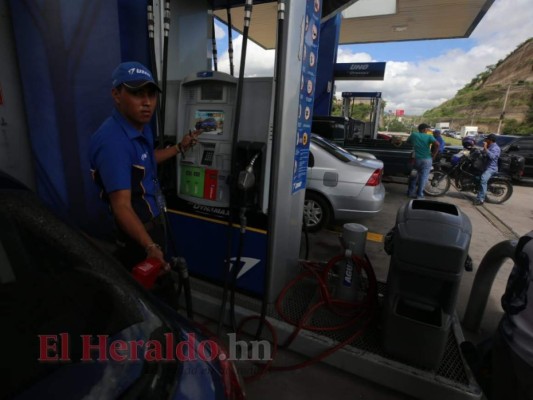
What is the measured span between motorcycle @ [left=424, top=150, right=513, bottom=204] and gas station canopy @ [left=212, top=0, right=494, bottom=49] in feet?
14.7

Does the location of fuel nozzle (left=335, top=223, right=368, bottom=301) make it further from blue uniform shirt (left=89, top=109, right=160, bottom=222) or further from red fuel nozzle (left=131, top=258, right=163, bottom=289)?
red fuel nozzle (left=131, top=258, right=163, bottom=289)

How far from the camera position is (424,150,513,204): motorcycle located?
25.7 feet

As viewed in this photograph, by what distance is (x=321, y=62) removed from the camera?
10781mm

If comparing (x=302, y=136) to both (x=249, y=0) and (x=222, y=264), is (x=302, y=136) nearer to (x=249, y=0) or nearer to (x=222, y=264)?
(x=249, y=0)

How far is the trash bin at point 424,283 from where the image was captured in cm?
196

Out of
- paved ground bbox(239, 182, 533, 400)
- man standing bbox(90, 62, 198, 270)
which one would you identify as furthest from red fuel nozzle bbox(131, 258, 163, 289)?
paved ground bbox(239, 182, 533, 400)

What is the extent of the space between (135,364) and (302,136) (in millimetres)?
2110

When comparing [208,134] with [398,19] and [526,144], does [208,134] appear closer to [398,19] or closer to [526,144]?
[398,19]

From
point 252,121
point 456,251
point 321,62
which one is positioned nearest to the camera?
point 456,251

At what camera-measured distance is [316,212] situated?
5.11m

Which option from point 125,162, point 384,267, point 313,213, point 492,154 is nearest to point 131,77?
point 125,162

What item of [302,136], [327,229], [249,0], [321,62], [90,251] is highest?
[321,62]

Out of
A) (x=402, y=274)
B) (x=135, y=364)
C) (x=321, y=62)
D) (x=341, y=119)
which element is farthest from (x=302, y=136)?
(x=321, y=62)

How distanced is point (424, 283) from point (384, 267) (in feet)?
7.04
